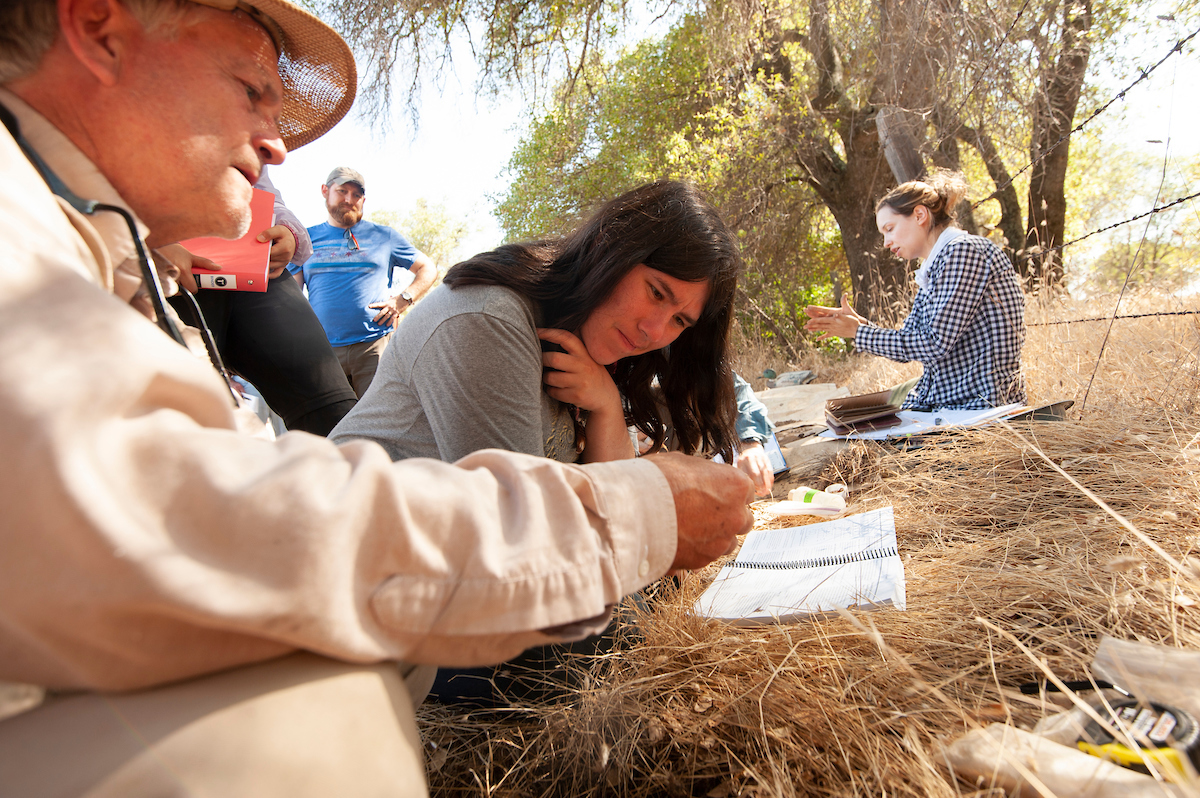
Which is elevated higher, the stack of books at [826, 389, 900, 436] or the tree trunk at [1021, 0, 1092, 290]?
the tree trunk at [1021, 0, 1092, 290]

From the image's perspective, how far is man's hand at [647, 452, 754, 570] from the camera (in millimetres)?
918

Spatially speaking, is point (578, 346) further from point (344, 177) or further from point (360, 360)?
point (344, 177)

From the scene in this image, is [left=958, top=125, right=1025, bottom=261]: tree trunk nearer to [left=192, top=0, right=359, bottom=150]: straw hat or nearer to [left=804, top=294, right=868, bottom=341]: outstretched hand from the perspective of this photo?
[left=804, top=294, right=868, bottom=341]: outstretched hand

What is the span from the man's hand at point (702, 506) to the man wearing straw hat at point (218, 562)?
5 centimetres

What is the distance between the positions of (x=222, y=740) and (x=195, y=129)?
0.97 metres

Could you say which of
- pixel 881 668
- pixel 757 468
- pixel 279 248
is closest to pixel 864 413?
pixel 757 468

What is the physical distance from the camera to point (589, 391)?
199cm

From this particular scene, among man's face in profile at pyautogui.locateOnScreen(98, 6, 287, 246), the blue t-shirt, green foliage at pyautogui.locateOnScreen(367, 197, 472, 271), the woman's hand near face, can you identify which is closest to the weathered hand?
the woman's hand near face

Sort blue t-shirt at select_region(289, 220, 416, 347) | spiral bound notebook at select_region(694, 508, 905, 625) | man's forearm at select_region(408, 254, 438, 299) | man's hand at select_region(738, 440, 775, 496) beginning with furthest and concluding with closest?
man's forearm at select_region(408, 254, 438, 299) < blue t-shirt at select_region(289, 220, 416, 347) < man's hand at select_region(738, 440, 775, 496) < spiral bound notebook at select_region(694, 508, 905, 625)

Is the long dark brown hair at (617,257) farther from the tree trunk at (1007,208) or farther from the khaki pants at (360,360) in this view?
the tree trunk at (1007,208)

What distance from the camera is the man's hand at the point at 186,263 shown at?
176cm

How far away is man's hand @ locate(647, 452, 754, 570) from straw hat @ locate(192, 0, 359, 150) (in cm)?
113

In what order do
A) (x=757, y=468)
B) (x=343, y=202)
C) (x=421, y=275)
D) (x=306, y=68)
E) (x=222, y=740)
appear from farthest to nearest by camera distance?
(x=421, y=275), (x=343, y=202), (x=757, y=468), (x=306, y=68), (x=222, y=740)

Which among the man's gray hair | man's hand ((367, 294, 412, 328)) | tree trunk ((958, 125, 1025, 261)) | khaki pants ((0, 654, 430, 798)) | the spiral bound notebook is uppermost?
tree trunk ((958, 125, 1025, 261))
